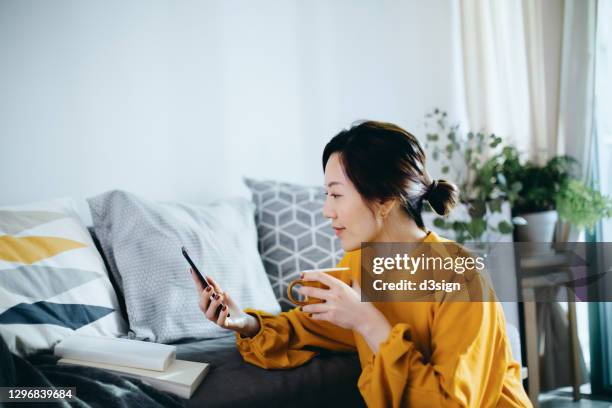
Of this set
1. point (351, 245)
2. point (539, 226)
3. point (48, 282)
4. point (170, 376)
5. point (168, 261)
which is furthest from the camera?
point (539, 226)

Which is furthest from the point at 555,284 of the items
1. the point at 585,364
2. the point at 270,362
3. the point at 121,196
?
the point at 121,196

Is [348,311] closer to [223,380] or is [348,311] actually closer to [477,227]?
[223,380]

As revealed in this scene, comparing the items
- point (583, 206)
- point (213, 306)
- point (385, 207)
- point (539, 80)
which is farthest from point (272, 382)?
point (539, 80)

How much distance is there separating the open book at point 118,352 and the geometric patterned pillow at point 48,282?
0.29 feet

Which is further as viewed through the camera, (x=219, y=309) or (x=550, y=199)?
(x=550, y=199)

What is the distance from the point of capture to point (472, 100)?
2.61 m

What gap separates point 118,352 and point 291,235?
2.69 feet

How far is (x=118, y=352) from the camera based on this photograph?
112 cm

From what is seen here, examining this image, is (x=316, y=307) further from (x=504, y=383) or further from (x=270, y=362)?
(x=504, y=383)

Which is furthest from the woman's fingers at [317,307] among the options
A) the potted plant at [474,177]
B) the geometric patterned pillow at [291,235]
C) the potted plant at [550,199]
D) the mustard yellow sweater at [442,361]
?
the potted plant at [550,199]

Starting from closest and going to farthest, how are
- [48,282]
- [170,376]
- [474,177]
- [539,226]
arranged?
[170,376] < [48,282] < [539,226] < [474,177]

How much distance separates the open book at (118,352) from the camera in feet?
3.62

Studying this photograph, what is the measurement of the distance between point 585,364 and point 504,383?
157 centimetres

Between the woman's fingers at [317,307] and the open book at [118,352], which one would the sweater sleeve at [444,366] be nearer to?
the woman's fingers at [317,307]
